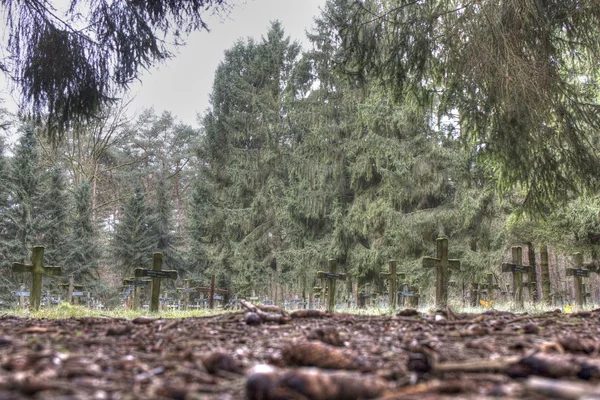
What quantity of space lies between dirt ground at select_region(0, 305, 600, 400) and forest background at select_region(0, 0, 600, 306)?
4.22m

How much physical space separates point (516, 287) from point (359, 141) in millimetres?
11117

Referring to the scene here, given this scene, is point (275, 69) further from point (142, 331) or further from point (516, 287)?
point (142, 331)

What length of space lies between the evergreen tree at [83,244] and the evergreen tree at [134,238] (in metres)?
1.01

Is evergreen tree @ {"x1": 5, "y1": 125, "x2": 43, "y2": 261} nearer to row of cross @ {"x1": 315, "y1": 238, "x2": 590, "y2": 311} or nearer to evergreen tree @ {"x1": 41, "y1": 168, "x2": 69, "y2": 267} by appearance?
evergreen tree @ {"x1": 41, "y1": 168, "x2": 69, "y2": 267}

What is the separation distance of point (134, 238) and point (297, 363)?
22145 millimetres

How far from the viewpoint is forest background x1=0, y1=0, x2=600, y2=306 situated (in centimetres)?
646

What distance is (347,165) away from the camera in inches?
856

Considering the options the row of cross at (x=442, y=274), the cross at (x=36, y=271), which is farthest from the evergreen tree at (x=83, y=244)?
the row of cross at (x=442, y=274)

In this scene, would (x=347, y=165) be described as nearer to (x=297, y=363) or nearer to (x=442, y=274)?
(x=442, y=274)

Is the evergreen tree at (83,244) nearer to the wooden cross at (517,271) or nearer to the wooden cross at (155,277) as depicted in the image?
the wooden cross at (155,277)

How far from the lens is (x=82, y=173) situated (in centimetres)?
2497

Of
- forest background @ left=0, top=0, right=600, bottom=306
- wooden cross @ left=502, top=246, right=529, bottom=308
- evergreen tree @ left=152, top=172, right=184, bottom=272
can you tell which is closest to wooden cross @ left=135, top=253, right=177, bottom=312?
forest background @ left=0, top=0, right=600, bottom=306

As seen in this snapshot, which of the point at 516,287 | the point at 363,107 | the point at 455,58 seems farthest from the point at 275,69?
the point at 455,58

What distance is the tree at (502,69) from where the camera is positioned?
596 cm
